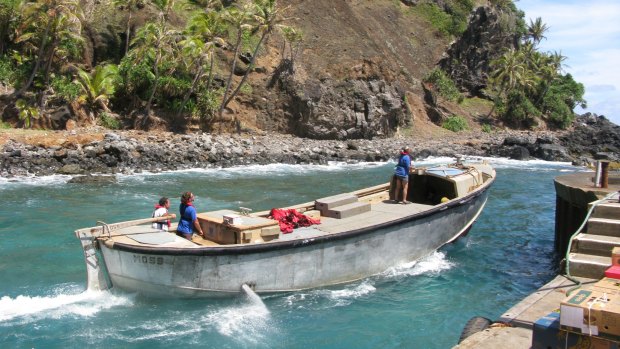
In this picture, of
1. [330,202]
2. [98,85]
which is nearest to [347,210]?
[330,202]

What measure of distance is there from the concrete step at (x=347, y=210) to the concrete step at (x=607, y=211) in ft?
18.6

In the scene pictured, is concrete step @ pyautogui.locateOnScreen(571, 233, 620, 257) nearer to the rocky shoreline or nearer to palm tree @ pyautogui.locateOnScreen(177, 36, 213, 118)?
the rocky shoreline

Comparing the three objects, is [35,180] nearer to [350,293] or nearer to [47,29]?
[47,29]

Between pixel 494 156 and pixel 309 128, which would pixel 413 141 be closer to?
pixel 494 156

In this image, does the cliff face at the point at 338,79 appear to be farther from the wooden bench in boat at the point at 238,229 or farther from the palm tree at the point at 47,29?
the wooden bench in boat at the point at 238,229

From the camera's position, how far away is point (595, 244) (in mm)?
10211

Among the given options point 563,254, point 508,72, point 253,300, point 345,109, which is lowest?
point 253,300

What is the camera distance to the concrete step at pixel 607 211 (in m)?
11.2

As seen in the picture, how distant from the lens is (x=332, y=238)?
1230cm

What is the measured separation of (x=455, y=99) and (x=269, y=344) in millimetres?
58881

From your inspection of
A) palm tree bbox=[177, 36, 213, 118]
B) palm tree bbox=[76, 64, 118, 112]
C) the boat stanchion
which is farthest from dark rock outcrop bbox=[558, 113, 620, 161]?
the boat stanchion

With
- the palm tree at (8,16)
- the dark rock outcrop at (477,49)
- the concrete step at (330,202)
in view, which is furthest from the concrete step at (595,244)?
the dark rock outcrop at (477,49)

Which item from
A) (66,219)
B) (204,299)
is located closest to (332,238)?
(204,299)

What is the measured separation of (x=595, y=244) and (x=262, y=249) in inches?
249
